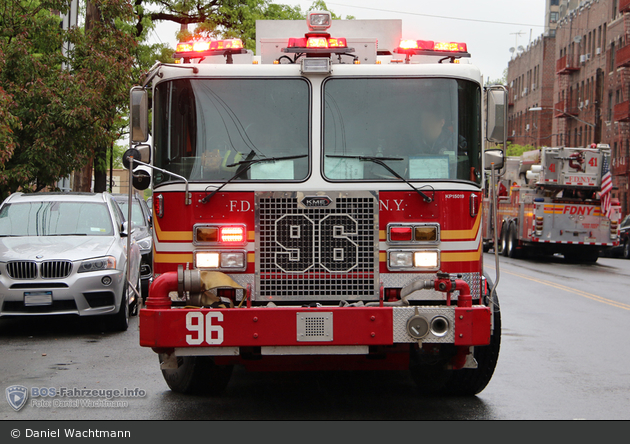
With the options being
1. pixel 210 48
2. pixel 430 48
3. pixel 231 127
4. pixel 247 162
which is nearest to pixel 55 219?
pixel 210 48

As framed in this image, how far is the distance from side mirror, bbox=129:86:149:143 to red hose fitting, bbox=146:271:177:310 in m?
1.35

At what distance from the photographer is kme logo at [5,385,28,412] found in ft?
22.6

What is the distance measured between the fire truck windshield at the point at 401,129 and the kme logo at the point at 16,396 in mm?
3077

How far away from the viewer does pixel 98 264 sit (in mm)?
10625

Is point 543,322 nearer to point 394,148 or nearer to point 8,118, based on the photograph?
point 394,148

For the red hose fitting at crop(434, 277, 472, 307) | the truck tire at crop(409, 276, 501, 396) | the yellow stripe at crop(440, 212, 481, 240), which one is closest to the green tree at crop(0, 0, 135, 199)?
the truck tire at crop(409, 276, 501, 396)

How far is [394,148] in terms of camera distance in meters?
6.55

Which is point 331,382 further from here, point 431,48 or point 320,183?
point 431,48

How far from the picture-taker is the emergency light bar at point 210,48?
6.88 metres

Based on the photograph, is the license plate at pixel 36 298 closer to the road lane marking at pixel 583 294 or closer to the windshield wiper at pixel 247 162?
the windshield wiper at pixel 247 162

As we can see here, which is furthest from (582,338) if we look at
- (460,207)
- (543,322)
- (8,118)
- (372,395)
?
(8,118)

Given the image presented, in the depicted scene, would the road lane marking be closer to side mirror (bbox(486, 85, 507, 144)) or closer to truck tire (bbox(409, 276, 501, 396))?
truck tire (bbox(409, 276, 501, 396))

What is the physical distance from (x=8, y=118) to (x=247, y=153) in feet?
29.5

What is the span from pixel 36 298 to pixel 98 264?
0.83 meters
